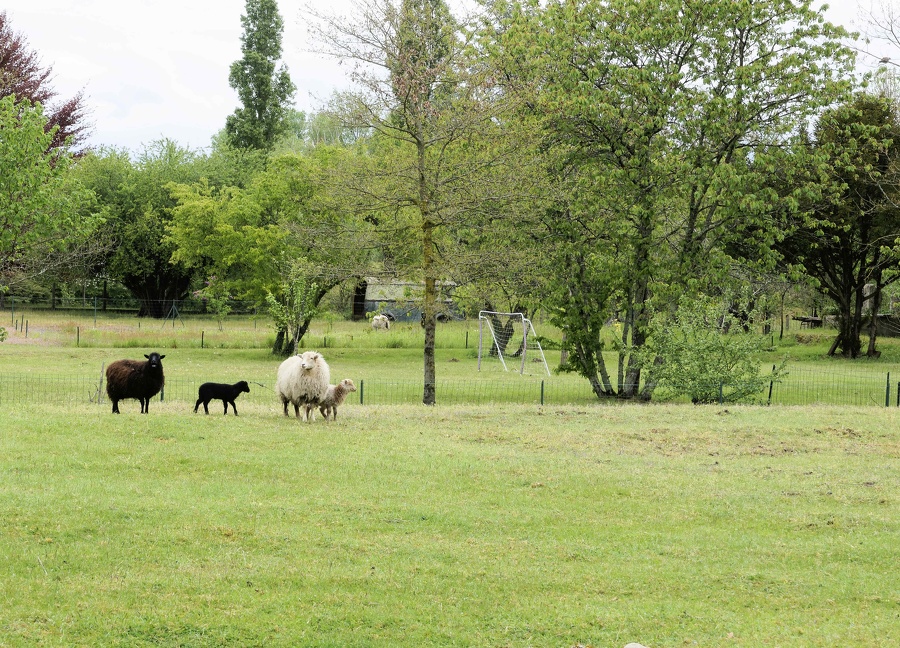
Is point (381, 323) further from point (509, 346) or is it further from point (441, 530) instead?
point (441, 530)

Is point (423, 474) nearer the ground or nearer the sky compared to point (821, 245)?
nearer the ground

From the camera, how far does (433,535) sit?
1058cm

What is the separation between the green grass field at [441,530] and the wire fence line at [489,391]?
18.2 ft

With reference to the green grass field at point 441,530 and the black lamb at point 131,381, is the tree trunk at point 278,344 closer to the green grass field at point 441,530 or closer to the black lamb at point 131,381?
the green grass field at point 441,530

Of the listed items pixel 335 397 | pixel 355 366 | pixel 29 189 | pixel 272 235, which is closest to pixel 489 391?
pixel 355 366

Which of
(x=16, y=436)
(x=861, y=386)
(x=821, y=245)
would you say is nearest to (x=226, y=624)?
(x=16, y=436)

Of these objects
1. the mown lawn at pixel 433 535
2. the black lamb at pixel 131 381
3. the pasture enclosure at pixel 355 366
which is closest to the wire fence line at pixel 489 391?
the pasture enclosure at pixel 355 366

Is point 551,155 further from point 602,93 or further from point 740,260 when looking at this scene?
point 740,260

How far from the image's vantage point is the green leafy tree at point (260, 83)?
2763 inches

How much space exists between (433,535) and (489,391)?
62.3ft

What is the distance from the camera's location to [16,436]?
49.2 ft

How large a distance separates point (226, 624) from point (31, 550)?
2924mm

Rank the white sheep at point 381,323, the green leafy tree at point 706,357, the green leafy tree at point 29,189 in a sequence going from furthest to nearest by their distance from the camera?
the white sheep at point 381,323
the green leafy tree at point 29,189
the green leafy tree at point 706,357

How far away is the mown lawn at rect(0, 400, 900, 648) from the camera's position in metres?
7.94
